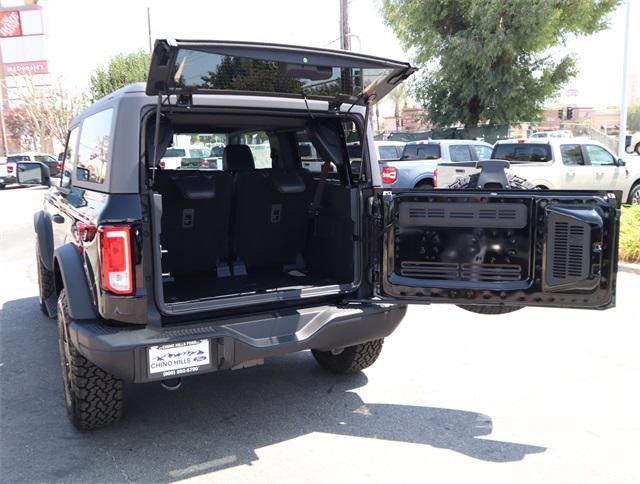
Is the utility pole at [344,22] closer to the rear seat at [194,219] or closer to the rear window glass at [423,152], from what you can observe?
the rear window glass at [423,152]

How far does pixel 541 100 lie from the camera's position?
2467 cm

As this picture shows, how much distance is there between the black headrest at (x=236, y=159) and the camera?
15.8 ft

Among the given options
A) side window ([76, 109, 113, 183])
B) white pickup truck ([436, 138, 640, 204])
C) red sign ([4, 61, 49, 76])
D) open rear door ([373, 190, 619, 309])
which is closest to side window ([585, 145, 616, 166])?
white pickup truck ([436, 138, 640, 204])

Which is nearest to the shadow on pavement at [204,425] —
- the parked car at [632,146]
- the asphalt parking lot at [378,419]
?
the asphalt parking lot at [378,419]

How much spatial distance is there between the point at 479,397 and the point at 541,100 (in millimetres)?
23432

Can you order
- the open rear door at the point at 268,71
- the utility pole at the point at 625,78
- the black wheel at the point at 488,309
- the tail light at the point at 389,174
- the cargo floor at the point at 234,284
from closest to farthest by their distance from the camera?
the open rear door at the point at 268,71 → the black wheel at the point at 488,309 → the cargo floor at the point at 234,284 → the tail light at the point at 389,174 → the utility pole at the point at 625,78

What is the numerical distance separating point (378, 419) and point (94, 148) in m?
2.53

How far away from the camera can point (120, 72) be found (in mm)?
34781

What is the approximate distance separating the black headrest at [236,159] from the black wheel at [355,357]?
170 centimetres

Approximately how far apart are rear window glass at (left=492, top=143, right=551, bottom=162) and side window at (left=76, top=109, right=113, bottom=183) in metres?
10.5

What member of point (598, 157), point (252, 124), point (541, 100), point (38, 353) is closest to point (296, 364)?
point (252, 124)

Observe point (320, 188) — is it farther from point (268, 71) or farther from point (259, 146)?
point (268, 71)

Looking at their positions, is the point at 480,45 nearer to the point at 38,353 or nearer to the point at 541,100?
the point at 541,100

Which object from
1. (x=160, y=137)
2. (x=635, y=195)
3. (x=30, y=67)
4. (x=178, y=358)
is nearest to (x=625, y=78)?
(x=635, y=195)
